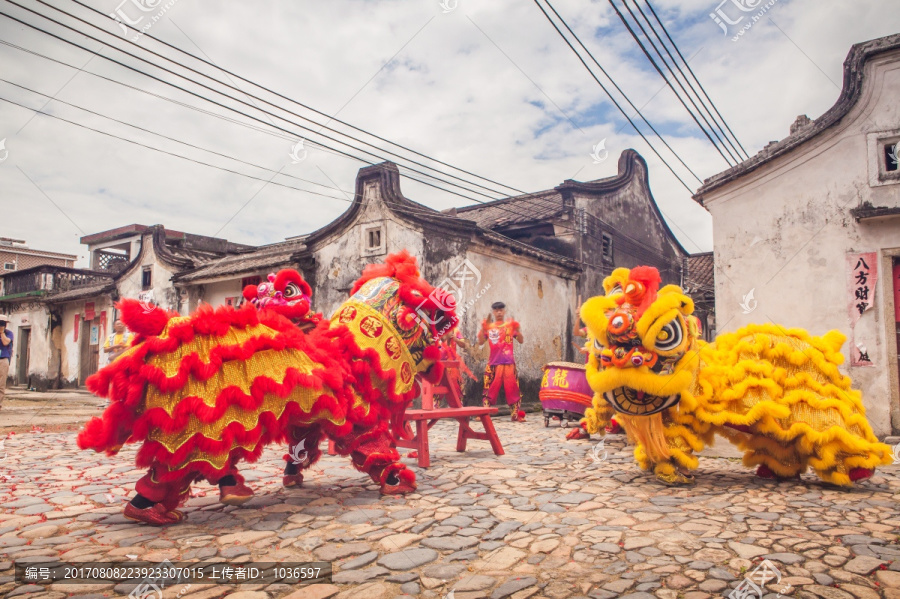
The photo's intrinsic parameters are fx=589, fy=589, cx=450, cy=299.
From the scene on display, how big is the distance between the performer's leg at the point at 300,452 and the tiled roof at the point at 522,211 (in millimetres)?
11255

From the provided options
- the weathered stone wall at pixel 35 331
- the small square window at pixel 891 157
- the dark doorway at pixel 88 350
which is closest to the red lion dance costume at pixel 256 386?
the small square window at pixel 891 157

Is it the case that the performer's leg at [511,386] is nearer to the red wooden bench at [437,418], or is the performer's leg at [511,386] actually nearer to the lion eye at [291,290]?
the red wooden bench at [437,418]

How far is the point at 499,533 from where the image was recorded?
3422 mm

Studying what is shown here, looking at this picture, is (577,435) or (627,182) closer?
(577,435)

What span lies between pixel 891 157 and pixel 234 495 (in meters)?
8.51

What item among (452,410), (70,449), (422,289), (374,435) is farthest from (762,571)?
(70,449)

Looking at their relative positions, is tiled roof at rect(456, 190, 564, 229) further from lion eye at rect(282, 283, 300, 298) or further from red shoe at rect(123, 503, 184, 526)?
red shoe at rect(123, 503, 184, 526)

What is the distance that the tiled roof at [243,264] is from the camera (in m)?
13.2

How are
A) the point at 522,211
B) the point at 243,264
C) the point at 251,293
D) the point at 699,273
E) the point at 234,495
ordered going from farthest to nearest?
the point at 699,273 → the point at 522,211 → the point at 243,264 → the point at 251,293 → the point at 234,495

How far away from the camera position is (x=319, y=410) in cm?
375

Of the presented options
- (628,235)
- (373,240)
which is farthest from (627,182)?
(373,240)

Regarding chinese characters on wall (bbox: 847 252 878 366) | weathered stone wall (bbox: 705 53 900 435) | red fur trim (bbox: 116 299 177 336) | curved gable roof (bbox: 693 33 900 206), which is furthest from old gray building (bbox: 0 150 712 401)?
red fur trim (bbox: 116 299 177 336)

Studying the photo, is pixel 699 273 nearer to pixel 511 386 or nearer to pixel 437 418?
pixel 511 386

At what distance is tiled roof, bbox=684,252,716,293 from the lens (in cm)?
1871
